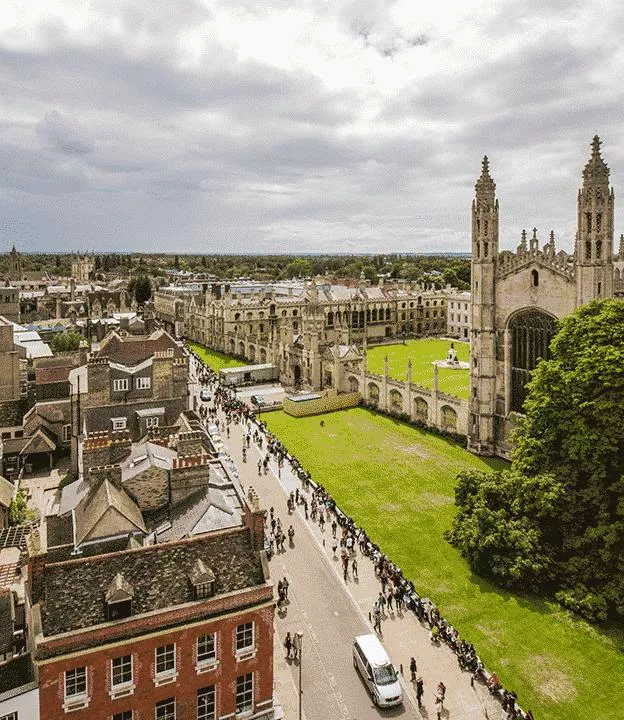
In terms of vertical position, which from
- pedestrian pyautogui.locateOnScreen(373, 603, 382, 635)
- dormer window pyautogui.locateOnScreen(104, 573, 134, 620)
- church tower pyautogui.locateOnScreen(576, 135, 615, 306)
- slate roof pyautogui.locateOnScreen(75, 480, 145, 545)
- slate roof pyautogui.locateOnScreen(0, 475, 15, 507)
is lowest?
pedestrian pyautogui.locateOnScreen(373, 603, 382, 635)

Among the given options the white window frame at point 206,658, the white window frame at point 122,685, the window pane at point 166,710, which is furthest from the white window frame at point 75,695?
the white window frame at point 206,658

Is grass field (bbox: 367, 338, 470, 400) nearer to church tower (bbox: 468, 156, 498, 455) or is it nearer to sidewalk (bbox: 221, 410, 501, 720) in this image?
church tower (bbox: 468, 156, 498, 455)

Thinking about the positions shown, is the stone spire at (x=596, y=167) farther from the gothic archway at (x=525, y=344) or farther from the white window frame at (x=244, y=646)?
the white window frame at (x=244, y=646)

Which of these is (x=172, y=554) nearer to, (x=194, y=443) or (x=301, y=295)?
(x=194, y=443)

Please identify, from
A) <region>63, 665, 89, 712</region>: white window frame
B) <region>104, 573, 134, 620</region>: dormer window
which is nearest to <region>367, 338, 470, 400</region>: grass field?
<region>104, 573, 134, 620</region>: dormer window

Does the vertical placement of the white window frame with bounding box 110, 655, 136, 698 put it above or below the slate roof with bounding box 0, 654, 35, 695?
below
